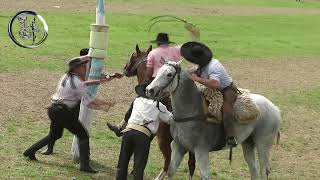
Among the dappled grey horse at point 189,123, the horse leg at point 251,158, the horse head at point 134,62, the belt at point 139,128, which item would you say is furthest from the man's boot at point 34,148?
the horse leg at point 251,158

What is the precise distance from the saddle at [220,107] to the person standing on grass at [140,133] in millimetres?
727

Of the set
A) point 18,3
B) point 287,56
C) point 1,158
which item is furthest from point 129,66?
point 18,3

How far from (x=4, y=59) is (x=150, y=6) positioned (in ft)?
86.6

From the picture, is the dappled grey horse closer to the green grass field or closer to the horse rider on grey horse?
the horse rider on grey horse

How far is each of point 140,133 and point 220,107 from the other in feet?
4.52

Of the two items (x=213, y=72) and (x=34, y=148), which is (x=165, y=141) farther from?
(x=34, y=148)

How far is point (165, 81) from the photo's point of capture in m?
8.03

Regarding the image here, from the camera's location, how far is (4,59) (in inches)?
891

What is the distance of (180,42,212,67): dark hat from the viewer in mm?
8602

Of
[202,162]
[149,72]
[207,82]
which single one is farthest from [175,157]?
[149,72]

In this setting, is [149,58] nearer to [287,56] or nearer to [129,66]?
[129,66]

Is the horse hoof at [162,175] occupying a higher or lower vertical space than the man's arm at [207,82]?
lower

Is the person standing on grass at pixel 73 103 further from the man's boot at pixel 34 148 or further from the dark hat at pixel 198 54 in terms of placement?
the dark hat at pixel 198 54

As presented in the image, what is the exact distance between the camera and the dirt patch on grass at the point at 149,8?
40934 millimetres
